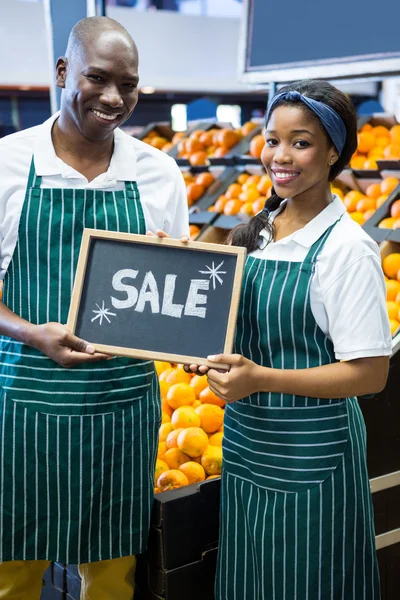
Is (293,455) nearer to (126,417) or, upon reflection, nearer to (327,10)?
(126,417)

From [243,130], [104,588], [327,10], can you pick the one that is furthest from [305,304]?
[243,130]

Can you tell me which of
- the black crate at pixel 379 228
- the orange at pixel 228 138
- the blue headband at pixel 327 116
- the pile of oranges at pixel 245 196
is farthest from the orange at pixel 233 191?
the blue headband at pixel 327 116

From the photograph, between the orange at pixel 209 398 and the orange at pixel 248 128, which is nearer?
the orange at pixel 209 398

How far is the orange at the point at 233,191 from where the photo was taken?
4.02 meters

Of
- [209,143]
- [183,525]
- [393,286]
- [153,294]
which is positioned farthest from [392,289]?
[209,143]

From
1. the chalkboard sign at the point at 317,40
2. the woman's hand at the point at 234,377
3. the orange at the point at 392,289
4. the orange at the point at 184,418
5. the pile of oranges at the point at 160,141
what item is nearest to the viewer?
the woman's hand at the point at 234,377

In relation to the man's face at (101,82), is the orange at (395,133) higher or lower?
higher

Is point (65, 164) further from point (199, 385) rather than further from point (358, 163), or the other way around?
point (358, 163)

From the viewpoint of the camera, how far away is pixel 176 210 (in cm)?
195

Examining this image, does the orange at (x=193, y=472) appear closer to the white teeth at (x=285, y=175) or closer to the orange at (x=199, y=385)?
the orange at (x=199, y=385)

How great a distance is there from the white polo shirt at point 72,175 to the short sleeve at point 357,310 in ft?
1.77

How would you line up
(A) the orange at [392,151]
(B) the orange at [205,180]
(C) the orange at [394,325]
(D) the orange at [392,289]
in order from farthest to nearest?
(B) the orange at [205,180]
(A) the orange at [392,151]
(D) the orange at [392,289]
(C) the orange at [394,325]

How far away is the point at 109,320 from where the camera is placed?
1.64 meters

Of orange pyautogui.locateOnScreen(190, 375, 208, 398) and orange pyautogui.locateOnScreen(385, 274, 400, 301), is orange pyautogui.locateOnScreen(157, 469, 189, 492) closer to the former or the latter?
orange pyautogui.locateOnScreen(190, 375, 208, 398)
